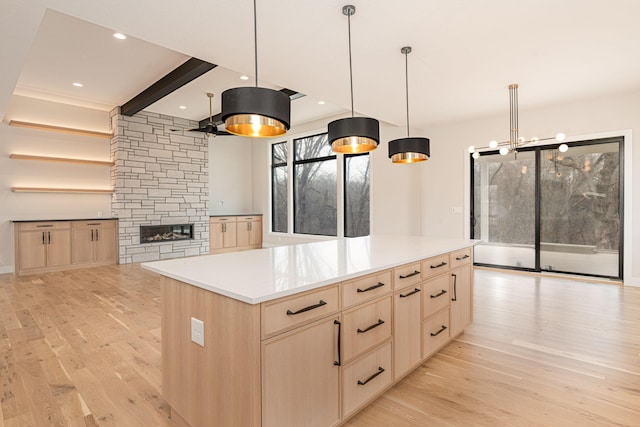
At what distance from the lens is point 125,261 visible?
664cm

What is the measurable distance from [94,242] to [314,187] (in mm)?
4710

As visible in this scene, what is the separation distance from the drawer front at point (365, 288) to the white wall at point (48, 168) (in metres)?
6.82

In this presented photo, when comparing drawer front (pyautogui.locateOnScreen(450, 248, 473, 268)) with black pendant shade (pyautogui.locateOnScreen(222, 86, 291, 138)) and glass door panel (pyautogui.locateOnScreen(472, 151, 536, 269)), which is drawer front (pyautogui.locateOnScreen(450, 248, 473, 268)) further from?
glass door panel (pyautogui.locateOnScreen(472, 151, 536, 269))

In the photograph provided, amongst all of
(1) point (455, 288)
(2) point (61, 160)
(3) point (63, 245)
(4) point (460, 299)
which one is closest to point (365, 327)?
(1) point (455, 288)

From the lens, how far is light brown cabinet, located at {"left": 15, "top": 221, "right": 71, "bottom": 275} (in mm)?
5520

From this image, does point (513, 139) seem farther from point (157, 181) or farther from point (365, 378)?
point (157, 181)

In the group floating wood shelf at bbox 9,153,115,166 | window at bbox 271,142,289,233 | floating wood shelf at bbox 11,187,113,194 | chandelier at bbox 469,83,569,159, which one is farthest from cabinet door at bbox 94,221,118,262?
chandelier at bbox 469,83,569,159

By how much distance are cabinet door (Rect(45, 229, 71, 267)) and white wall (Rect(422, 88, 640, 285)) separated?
6737 mm

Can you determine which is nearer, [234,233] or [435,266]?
[435,266]

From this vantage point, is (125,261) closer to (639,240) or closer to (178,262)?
(178,262)

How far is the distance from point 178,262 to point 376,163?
5307 mm

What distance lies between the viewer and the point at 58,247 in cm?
589

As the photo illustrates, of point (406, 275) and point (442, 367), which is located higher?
point (406, 275)

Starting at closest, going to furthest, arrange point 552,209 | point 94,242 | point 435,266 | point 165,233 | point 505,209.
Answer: point 435,266, point 552,209, point 505,209, point 94,242, point 165,233
